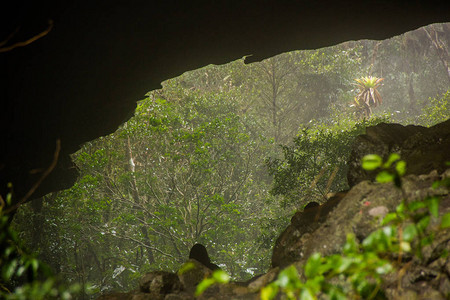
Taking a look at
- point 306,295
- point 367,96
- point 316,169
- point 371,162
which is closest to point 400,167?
point 371,162

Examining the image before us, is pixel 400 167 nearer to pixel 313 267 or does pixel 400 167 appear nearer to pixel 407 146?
pixel 313 267

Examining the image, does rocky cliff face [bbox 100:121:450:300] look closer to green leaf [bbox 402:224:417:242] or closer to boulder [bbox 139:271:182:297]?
boulder [bbox 139:271:182:297]

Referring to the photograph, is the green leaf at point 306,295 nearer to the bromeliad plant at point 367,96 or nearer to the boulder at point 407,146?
the boulder at point 407,146

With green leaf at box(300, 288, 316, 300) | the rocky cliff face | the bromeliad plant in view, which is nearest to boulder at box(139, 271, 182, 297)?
the rocky cliff face

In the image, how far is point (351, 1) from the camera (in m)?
6.93

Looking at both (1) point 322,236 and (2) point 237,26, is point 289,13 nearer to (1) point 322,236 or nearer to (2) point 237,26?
(2) point 237,26

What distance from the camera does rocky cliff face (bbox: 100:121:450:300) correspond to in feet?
10.1

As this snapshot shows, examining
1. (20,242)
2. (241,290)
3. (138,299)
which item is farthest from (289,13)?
(20,242)

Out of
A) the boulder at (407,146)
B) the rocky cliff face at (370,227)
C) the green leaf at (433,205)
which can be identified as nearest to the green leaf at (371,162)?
the green leaf at (433,205)

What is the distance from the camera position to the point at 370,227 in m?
3.84

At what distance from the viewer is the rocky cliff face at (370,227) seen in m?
3.08

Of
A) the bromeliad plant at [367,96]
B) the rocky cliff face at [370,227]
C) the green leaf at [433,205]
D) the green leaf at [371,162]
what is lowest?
the rocky cliff face at [370,227]

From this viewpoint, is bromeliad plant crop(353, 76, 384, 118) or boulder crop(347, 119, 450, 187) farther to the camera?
bromeliad plant crop(353, 76, 384, 118)

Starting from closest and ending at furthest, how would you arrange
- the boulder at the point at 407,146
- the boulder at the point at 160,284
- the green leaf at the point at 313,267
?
the green leaf at the point at 313,267 < the boulder at the point at 160,284 < the boulder at the point at 407,146
